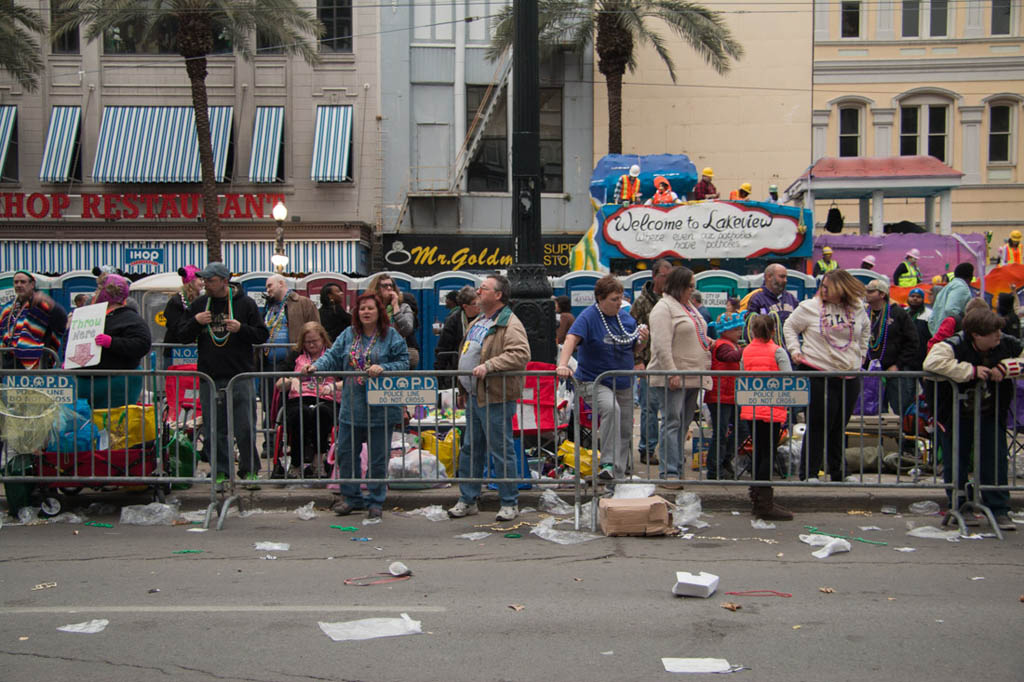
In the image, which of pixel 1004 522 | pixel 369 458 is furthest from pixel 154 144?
pixel 1004 522

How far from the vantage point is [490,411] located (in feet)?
24.6

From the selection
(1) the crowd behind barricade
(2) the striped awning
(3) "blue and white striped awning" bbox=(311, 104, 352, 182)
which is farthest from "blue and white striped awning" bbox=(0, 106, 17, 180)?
(1) the crowd behind barricade

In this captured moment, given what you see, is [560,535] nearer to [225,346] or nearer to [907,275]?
[225,346]

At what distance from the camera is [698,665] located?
4348 mm

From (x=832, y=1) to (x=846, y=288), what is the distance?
75.2 feet

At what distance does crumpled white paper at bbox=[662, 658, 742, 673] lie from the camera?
4292mm

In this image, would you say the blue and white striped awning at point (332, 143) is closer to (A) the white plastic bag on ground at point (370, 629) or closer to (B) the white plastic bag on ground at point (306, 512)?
(B) the white plastic bag on ground at point (306, 512)

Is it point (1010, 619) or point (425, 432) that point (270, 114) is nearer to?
point (425, 432)

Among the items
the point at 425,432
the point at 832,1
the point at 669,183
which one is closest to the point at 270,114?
the point at 669,183

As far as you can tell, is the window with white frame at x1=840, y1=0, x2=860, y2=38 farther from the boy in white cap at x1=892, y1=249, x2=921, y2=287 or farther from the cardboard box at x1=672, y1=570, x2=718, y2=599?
the cardboard box at x1=672, y1=570, x2=718, y2=599

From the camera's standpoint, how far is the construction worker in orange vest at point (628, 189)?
18.8 metres

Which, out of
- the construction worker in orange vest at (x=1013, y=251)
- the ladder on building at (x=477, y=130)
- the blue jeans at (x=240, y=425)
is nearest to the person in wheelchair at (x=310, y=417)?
the blue jeans at (x=240, y=425)

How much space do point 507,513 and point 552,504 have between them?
1.96 ft

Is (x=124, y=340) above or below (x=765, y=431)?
above
